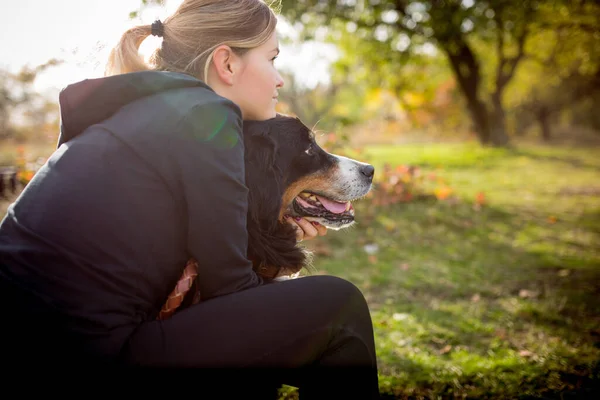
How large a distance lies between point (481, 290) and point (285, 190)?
268 cm

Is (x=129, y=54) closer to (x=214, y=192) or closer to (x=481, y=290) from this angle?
(x=214, y=192)

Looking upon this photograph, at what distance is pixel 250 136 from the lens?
2.12 m

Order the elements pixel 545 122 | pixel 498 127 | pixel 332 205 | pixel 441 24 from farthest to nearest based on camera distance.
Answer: pixel 545 122 < pixel 498 127 < pixel 441 24 < pixel 332 205

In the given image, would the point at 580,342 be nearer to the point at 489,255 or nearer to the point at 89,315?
the point at 489,255

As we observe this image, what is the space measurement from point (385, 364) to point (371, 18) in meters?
11.6

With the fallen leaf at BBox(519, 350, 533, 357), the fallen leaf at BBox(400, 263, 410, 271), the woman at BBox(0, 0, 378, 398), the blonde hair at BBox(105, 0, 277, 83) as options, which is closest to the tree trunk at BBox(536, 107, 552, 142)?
the fallen leaf at BBox(400, 263, 410, 271)

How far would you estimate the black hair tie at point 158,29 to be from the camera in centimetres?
202

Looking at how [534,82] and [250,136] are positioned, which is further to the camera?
[534,82]

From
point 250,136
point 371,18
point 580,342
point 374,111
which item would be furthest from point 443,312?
point 374,111

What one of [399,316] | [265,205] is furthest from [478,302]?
[265,205]

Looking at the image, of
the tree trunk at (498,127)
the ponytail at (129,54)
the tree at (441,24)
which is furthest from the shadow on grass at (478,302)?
the tree trunk at (498,127)

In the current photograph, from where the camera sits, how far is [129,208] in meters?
1.35

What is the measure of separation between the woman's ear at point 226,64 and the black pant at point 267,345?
39.7 inches

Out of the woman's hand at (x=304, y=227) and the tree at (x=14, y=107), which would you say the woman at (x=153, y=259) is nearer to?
the woman's hand at (x=304, y=227)
